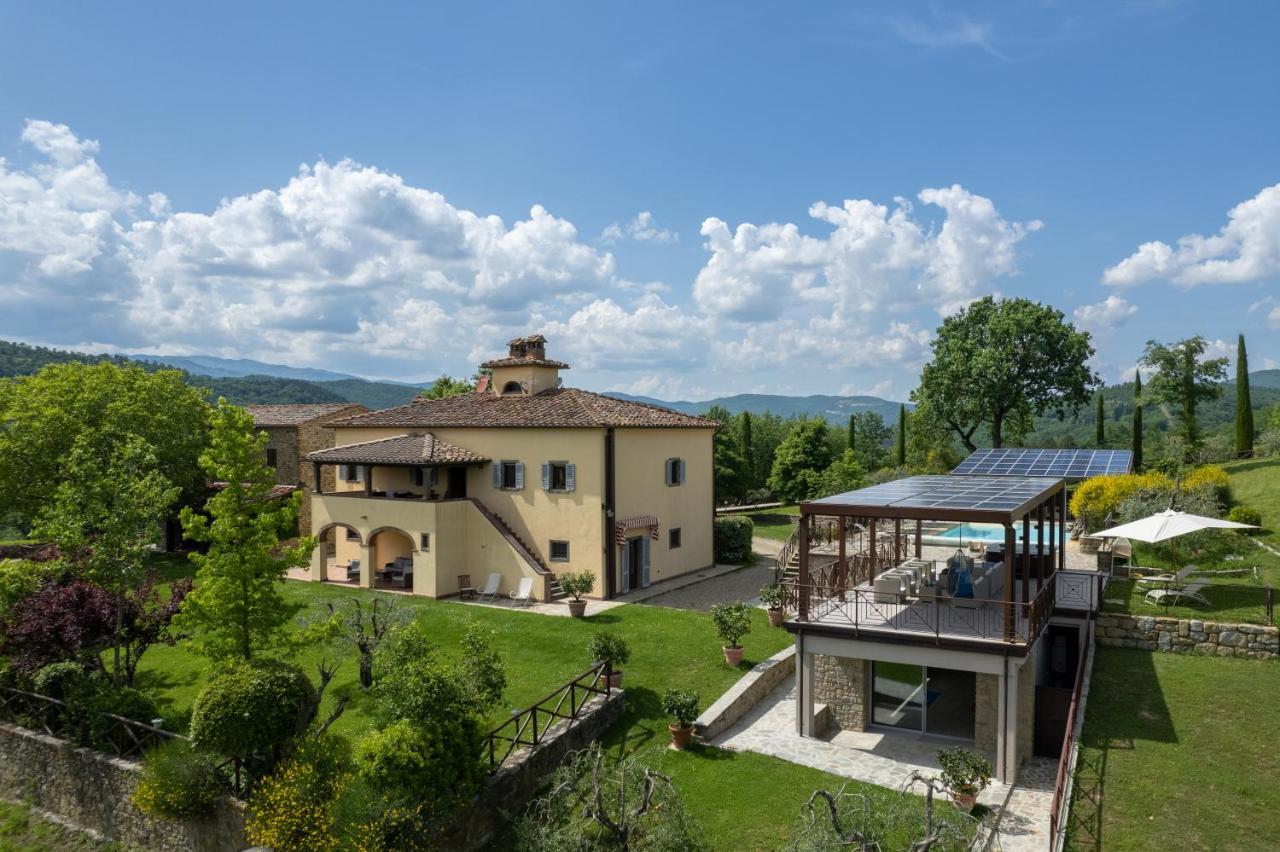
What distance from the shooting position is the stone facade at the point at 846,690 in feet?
49.8

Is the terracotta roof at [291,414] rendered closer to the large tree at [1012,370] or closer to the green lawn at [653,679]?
the green lawn at [653,679]

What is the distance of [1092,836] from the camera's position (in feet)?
34.1

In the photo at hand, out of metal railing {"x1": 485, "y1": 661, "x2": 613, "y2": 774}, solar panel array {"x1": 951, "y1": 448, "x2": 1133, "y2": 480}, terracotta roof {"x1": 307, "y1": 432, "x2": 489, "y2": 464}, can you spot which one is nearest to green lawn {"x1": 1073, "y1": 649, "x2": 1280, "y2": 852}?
metal railing {"x1": 485, "y1": 661, "x2": 613, "y2": 774}

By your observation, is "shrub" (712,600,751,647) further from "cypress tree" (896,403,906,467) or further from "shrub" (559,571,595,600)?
"cypress tree" (896,403,906,467)

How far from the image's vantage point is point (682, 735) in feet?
46.4

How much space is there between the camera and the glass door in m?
15.0

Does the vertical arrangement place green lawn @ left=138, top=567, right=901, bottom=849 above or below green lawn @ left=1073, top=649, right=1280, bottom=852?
below

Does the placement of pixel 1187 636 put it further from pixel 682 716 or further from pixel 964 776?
pixel 682 716

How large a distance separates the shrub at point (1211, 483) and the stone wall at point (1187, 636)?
43.0 ft

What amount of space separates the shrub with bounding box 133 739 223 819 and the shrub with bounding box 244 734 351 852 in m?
1.12

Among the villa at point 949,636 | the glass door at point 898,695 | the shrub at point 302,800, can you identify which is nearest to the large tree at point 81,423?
the shrub at point 302,800

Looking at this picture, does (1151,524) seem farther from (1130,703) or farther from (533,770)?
(533,770)

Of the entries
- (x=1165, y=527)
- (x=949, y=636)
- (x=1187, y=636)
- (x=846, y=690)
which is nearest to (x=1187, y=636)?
(x=1187, y=636)

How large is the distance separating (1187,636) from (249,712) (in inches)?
699
